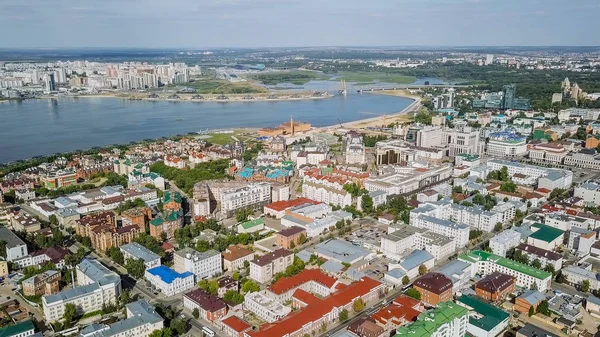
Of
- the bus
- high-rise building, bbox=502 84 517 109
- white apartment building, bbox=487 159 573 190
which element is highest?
high-rise building, bbox=502 84 517 109

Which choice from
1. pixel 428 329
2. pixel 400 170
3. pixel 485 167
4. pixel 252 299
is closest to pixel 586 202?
pixel 485 167

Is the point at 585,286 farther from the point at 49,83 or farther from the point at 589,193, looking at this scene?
the point at 49,83

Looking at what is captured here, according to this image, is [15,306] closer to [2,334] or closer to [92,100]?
[2,334]

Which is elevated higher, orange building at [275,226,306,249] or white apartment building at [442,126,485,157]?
white apartment building at [442,126,485,157]

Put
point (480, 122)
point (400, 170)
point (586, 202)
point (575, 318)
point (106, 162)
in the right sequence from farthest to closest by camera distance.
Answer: point (480, 122)
point (106, 162)
point (400, 170)
point (586, 202)
point (575, 318)

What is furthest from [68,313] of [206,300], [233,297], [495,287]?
[495,287]

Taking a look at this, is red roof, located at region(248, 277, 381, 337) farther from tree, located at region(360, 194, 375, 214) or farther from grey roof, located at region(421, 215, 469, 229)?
tree, located at region(360, 194, 375, 214)

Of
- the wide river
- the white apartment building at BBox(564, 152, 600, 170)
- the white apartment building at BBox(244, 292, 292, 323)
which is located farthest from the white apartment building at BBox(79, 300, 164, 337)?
the white apartment building at BBox(564, 152, 600, 170)

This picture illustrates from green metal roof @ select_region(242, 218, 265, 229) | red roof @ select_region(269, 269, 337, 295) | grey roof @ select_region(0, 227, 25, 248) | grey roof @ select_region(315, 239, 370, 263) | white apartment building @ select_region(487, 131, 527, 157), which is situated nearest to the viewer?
red roof @ select_region(269, 269, 337, 295)
